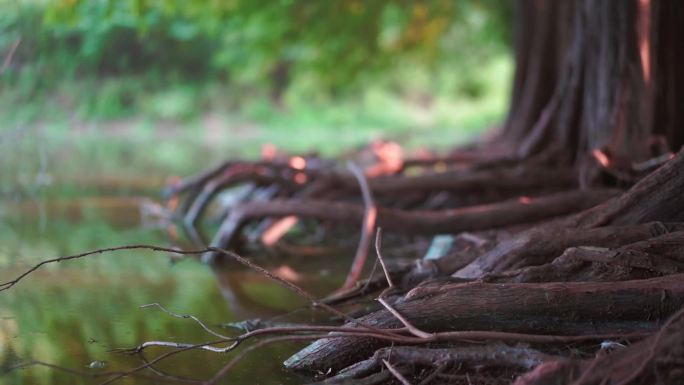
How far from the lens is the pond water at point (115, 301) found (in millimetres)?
4113

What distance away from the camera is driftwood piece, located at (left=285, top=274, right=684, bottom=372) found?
368 cm

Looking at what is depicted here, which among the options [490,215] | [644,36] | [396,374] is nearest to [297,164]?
[490,215]

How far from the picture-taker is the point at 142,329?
4801mm

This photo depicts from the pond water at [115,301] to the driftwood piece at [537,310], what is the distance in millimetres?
535

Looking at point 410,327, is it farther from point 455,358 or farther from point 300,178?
point 300,178

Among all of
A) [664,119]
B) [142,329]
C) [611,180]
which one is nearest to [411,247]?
[611,180]

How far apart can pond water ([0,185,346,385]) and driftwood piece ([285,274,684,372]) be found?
1.75ft

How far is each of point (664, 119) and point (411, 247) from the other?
7.66ft

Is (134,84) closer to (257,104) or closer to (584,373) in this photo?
(257,104)

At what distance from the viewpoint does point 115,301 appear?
219 inches

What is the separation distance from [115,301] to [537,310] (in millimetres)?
2924

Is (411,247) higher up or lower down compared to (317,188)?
lower down

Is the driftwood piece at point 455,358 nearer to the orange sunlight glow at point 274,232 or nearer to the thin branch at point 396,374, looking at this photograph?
the thin branch at point 396,374

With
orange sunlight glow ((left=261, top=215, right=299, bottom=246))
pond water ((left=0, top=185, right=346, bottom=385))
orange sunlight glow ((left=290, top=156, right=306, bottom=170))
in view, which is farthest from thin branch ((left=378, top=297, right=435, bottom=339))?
orange sunlight glow ((left=290, top=156, right=306, bottom=170))
